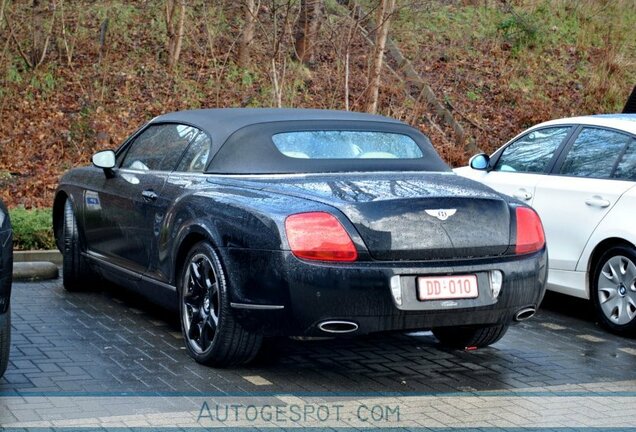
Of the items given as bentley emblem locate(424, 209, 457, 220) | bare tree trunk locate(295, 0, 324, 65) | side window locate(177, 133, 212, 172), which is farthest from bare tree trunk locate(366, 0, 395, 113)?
bentley emblem locate(424, 209, 457, 220)

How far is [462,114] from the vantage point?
65.7 feet

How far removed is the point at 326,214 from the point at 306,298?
0.49 m

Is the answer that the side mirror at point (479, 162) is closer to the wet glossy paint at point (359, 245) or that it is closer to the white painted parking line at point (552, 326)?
the white painted parking line at point (552, 326)

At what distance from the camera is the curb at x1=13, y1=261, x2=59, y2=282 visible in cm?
977

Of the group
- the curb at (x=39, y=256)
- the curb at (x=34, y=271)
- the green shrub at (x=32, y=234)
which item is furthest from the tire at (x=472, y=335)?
the green shrub at (x=32, y=234)

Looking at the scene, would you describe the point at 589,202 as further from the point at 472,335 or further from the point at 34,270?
the point at 34,270

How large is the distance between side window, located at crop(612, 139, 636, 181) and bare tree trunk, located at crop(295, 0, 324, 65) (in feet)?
33.0

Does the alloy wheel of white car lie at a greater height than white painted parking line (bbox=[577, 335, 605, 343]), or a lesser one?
greater

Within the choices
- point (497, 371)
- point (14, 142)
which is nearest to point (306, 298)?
point (497, 371)

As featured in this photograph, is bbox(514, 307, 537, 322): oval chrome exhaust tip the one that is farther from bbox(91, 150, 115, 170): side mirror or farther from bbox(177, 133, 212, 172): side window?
bbox(91, 150, 115, 170): side mirror

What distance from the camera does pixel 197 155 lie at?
7.64 metres

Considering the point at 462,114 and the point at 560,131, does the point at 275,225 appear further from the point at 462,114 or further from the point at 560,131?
the point at 462,114

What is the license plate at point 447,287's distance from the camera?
634cm

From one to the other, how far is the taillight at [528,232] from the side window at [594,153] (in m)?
1.90
